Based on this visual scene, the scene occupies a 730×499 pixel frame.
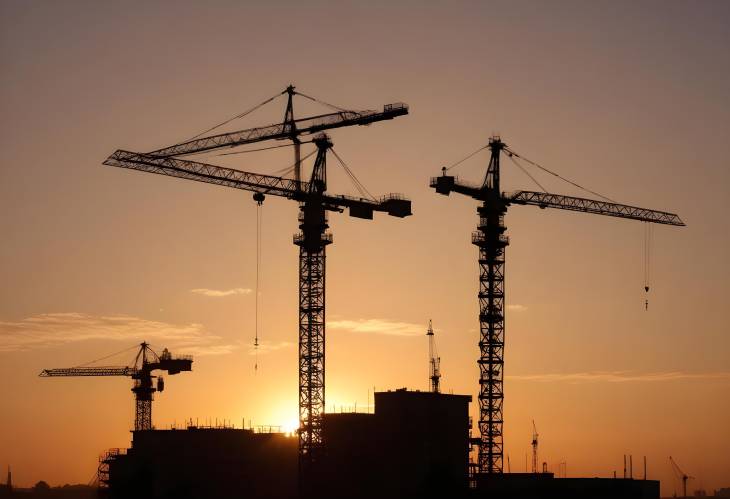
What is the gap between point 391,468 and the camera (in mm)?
161125

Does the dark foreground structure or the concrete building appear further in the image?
the concrete building

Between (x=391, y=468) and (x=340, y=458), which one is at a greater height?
(x=340, y=458)

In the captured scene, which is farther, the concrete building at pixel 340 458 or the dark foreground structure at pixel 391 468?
the concrete building at pixel 340 458

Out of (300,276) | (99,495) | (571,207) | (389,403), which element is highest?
(571,207)

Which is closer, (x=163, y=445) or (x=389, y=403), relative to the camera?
(x=389, y=403)

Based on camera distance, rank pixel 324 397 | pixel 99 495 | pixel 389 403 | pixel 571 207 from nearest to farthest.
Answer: pixel 324 397 → pixel 389 403 → pixel 571 207 → pixel 99 495

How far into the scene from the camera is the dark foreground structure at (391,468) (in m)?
158

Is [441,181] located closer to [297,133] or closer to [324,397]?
[297,133]

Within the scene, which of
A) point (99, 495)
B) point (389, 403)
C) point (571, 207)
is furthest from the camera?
point (99, 495)

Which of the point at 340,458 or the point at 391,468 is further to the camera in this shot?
the point at 340,458

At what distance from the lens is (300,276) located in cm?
15650

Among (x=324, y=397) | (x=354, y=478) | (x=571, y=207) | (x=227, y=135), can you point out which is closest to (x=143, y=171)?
(x=227, y=135)

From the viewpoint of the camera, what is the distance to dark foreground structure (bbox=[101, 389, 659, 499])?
158 meters

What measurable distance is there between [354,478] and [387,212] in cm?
3617
